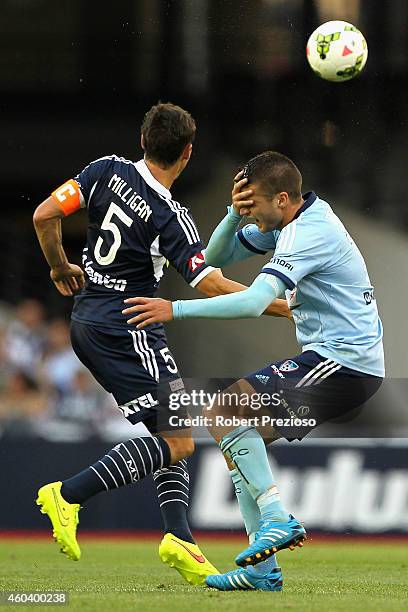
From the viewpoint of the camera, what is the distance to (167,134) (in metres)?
5.59

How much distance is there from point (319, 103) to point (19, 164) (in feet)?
11.3

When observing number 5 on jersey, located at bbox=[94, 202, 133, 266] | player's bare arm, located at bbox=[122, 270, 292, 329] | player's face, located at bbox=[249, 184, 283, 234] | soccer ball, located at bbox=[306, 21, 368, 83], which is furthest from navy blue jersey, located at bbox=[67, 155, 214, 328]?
soccer ball, located at bbox=[306, 21, 368, 83]

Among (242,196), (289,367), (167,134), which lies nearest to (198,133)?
(167,134)

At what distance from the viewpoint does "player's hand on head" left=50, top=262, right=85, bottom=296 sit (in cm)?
599

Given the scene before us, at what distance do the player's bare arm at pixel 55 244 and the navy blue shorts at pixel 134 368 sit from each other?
0.44 meters

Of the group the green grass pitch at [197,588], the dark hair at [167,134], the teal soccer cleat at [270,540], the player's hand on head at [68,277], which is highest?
the dark hair at [167,134]

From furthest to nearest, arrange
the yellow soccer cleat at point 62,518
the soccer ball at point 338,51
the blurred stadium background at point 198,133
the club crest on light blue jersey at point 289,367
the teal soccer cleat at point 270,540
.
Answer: the blurred stadium background at point 198,133 → the soccer ball at point 338,51 → the club crest on light blue jersey at point 289,367 → the yellow soccer cleat at point 62,518 → the teal soccer cleat at point 270,540

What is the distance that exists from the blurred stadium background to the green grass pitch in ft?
5.20

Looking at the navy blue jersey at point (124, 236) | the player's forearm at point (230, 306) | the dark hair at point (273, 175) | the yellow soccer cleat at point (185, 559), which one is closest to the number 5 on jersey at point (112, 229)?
the navy blue jersey at point (124, 236)

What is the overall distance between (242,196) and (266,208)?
12 cm

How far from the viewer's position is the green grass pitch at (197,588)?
14.5 ft

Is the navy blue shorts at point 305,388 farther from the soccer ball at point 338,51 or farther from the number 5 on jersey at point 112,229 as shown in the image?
the soccer ball at point 338,51

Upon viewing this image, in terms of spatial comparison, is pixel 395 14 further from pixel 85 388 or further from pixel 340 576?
pixel 340 576

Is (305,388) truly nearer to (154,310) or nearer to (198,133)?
(154,310)
